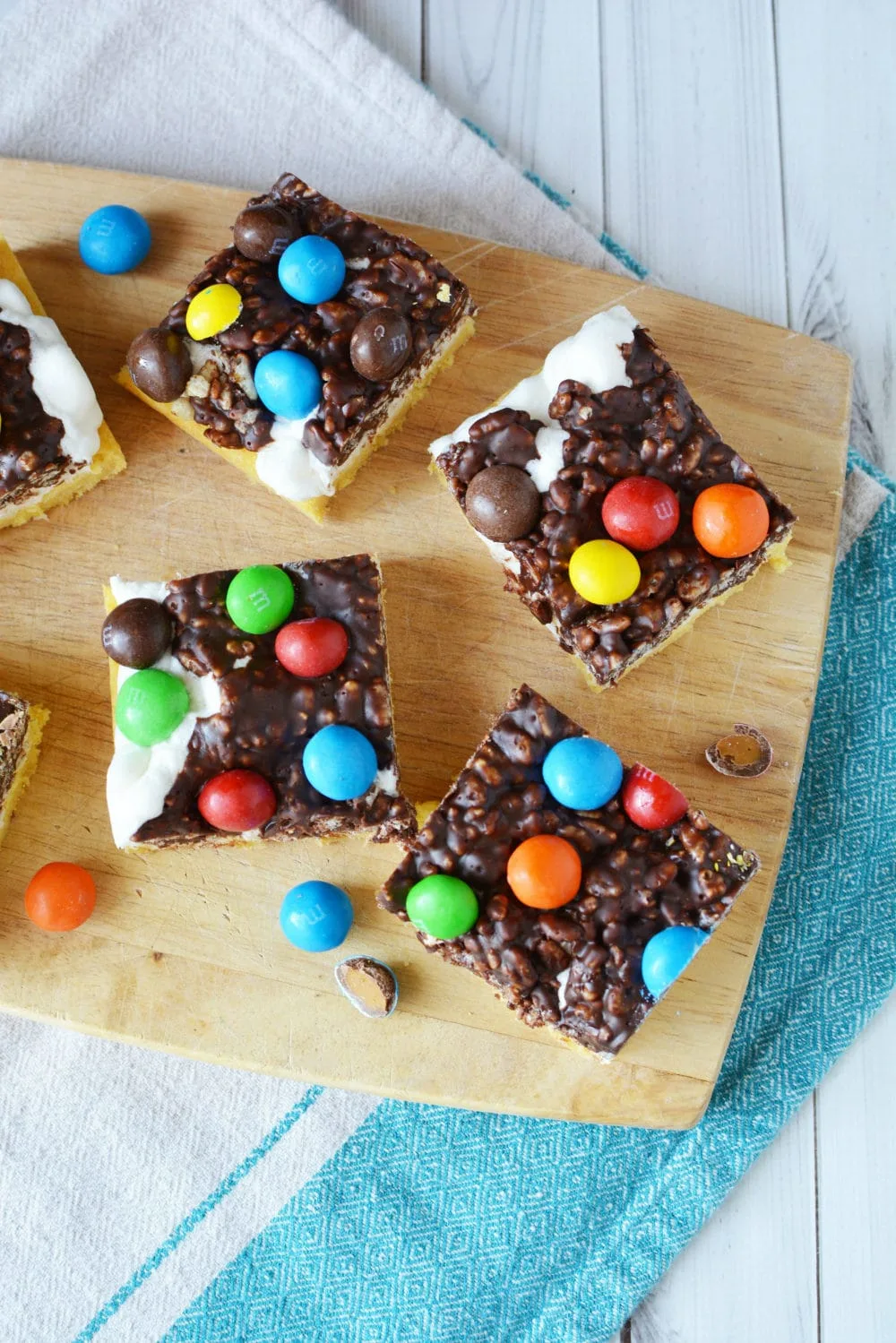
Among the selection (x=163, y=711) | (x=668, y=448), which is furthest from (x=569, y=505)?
(x=163, y=711)

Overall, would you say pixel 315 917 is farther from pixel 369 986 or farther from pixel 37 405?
pixel 37 405

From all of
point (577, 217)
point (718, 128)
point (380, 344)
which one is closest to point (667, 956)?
point (380, 344)

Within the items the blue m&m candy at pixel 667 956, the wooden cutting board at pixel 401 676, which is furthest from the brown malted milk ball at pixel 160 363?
the blue m&m candy at pixel 667 956

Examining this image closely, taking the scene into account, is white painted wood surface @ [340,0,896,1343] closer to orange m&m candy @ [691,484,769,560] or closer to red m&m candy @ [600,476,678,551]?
orange m&m candy @ [691,484,769,560]

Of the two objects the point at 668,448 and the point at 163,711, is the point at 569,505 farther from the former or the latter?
the point at 163,711

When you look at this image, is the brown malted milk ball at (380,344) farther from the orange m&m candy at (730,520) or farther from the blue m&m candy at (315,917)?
the blue m&m candy at (315,917)

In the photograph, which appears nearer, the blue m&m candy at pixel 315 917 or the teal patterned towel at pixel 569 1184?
the blue m&m candy at pixel 315 917
